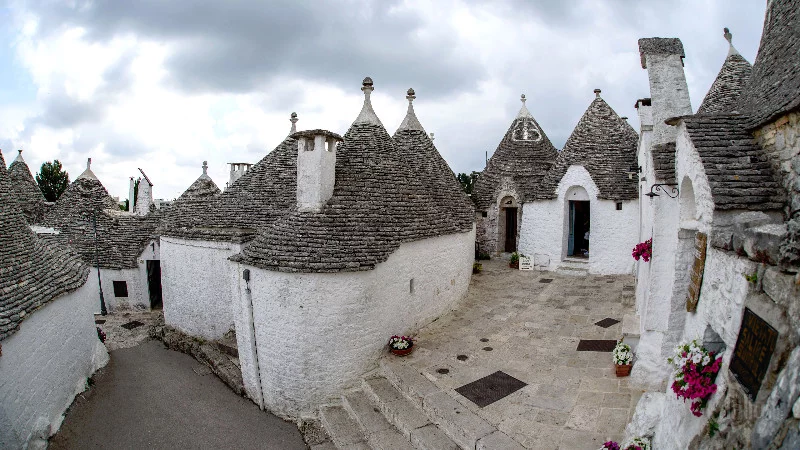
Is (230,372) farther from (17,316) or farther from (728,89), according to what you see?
(728,89)

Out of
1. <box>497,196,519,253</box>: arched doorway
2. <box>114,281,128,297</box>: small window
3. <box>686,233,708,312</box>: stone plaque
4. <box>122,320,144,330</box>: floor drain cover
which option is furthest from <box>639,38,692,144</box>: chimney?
<box>114,281,128,297</box>: small window

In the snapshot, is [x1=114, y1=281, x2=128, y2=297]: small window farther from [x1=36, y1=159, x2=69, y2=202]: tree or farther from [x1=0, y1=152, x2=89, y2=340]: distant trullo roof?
[x1=36, y1=159, x2=69, y2=202]: tree

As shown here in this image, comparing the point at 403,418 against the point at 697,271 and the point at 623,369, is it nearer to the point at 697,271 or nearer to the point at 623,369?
the point at 623,369

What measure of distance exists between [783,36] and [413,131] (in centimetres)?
1272

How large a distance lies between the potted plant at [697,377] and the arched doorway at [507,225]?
17.0 meters

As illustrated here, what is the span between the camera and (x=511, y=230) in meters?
22.5

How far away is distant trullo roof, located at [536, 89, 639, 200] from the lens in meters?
17.8

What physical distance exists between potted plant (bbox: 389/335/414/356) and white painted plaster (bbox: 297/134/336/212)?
3518 millimetres

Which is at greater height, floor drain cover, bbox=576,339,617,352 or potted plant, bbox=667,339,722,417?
potted plant, bbox=667,339,722,417

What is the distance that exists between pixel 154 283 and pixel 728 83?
894 inches

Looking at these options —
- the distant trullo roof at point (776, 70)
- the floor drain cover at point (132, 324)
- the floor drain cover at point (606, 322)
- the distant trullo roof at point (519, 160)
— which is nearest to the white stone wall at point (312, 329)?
the floor drain cover at point (606, 322)

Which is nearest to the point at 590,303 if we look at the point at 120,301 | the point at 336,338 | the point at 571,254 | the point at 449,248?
the point at 449,248

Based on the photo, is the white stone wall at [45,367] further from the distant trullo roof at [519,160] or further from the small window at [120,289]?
the distant trullo roof at [519,160]

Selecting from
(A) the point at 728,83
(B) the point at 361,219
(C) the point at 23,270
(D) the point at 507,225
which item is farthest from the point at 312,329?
(D) the point at 507,225
